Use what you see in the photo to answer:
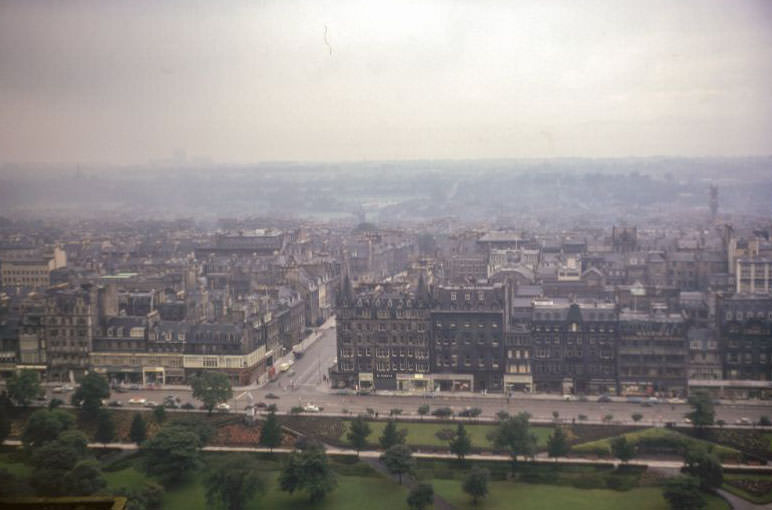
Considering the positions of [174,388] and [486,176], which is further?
[486,176]

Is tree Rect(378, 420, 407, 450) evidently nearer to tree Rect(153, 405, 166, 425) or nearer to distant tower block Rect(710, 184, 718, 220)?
tree Rect(153, 405, 166, 425)

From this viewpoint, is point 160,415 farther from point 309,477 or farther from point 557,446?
point 557,446

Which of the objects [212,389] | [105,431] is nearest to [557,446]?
[212,389]

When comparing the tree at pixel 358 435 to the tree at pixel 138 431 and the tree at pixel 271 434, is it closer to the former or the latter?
the tree at pixel 271 434

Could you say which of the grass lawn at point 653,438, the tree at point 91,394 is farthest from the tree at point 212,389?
the grass lawn at point 653,438

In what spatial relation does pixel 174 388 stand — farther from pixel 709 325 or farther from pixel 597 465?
pixel 709 325

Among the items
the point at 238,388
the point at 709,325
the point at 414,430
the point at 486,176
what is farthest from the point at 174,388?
the point at 486,176
